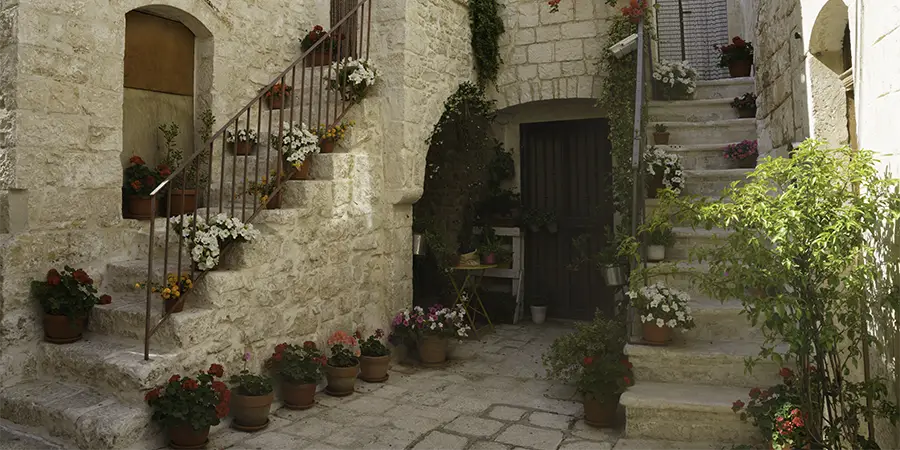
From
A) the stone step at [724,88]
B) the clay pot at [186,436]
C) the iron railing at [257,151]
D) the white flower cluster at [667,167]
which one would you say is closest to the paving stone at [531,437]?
the clay pot at [186,436]

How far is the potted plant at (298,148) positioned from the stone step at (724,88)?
182 inches

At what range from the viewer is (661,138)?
6645mm

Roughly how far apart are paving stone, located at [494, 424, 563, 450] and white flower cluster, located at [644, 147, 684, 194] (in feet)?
8.71

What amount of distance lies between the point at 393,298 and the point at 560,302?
9.08ft

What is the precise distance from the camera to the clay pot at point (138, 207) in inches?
188

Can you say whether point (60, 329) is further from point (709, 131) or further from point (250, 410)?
point (709, 131)

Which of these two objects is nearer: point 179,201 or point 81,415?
point 81,415

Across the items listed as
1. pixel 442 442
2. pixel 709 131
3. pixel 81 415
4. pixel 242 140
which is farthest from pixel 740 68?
pixel 81 415

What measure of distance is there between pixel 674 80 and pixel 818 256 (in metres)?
4.87

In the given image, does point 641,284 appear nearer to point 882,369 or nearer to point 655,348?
point 655,348

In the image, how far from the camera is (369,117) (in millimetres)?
5586

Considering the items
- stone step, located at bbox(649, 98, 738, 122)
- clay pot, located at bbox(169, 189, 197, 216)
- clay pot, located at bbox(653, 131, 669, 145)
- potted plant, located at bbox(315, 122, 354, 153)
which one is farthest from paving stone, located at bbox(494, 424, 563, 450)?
stone step, located at bbox(649, 98, 738, 122)

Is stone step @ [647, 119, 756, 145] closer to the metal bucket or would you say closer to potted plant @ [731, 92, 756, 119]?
potted plant @ [731, 92, 756, 119]

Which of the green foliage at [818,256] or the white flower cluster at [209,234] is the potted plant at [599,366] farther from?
the white flower cluster at [209,234]
